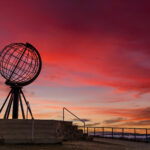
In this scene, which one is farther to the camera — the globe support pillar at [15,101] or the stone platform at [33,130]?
the globe support pillar at [15,101]

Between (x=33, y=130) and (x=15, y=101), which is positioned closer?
(x=33, y=130)

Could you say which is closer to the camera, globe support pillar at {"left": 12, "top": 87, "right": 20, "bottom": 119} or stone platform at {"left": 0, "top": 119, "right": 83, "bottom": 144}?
stone platform at {"left": 0, "top": 119, "right": 83, "bottom": 144}

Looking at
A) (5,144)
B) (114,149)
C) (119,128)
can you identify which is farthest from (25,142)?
(119,128)

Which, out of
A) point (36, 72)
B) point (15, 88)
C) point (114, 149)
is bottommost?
point (114, 149)

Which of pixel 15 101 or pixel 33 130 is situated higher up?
pixel 15 101

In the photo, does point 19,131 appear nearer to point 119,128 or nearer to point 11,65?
point 11,65

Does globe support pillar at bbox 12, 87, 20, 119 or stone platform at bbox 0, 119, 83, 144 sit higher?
globe support pillar at bbox 12, 87, 20, 119

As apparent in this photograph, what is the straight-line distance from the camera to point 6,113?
93.8 ft

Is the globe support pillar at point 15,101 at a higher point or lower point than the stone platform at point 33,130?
higher

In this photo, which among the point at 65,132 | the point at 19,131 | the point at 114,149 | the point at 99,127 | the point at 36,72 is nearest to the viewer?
the point at 114,149

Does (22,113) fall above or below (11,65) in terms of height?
below

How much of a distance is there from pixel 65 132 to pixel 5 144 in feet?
23.2

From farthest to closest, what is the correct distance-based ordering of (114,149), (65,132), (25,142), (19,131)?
(65,132), (19,131), (25,142), (114,149)

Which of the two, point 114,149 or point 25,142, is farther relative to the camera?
point 25,142
